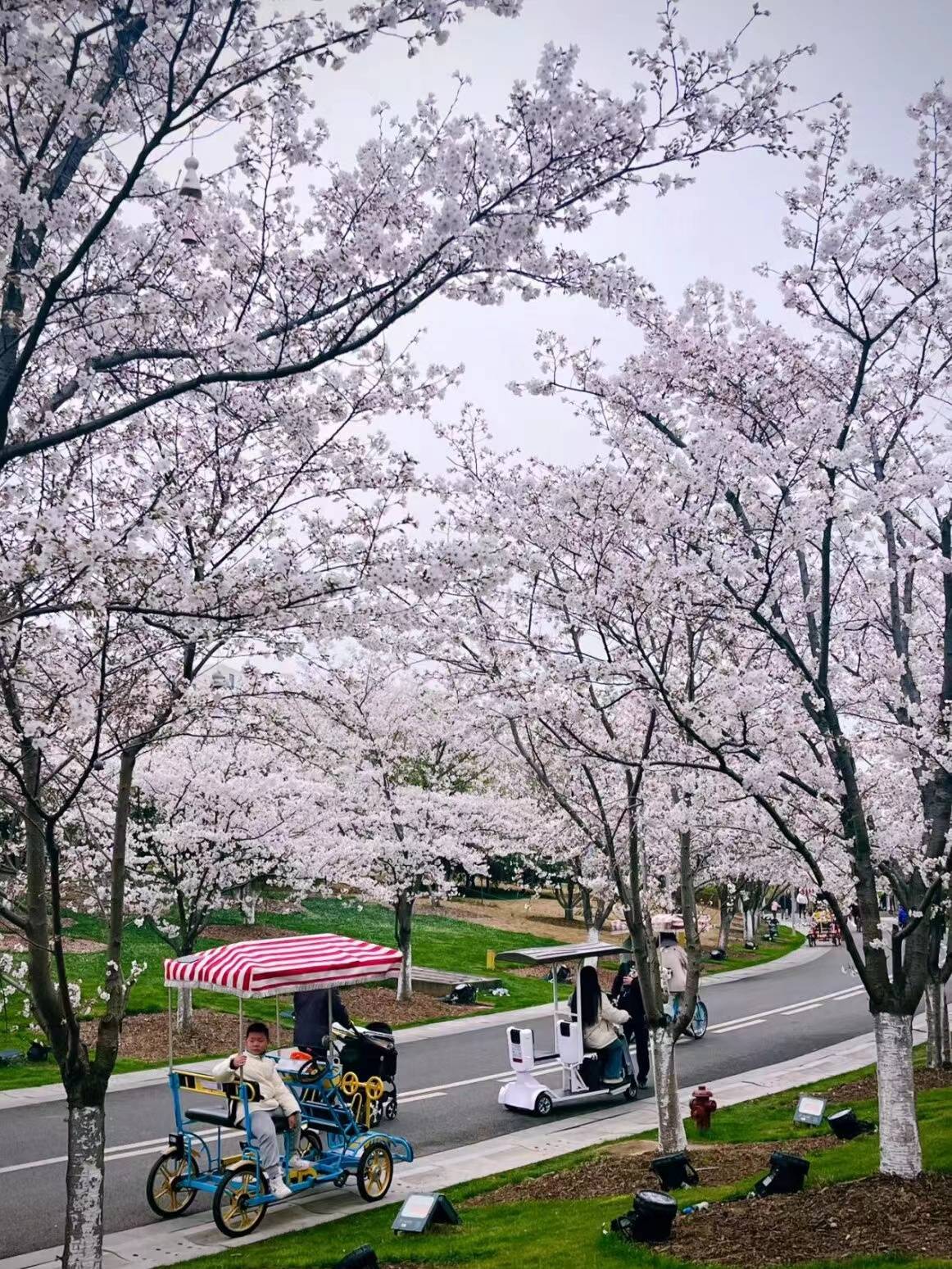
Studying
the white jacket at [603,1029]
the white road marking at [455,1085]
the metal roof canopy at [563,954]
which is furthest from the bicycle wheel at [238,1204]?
the white jacket at [603,1029]

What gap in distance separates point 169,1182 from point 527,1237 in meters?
3.75

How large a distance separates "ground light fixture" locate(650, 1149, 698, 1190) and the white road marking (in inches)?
214

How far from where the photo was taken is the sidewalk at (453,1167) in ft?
29.5

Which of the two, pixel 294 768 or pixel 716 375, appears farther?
pixel 294 768

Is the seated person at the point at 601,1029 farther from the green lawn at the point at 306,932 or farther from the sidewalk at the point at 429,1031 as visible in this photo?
the green lawn at the point at 306,932

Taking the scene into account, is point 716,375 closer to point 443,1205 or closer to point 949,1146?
point 949,1146

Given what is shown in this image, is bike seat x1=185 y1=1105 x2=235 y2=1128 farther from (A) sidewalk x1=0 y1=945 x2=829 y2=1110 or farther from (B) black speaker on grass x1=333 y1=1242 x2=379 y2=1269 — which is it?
(B) black speaker on grass x1=333 y1=1242 x2=379 y2=1269

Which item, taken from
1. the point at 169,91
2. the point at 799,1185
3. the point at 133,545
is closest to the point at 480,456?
the point at 133,545

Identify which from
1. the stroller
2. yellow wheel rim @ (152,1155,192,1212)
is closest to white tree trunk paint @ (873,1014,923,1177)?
yellow wheel rim @ (152,1155,192,1212)

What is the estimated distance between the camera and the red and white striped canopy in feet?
35.1

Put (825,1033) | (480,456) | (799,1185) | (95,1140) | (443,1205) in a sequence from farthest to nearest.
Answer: (825,1033)
(480,456)
(443,1205)
(799,1185)
(95,1140)

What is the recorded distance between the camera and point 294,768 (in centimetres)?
2223

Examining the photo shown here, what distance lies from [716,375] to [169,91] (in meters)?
6.06

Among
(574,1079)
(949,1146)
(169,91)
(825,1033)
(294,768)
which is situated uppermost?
(169,91)
